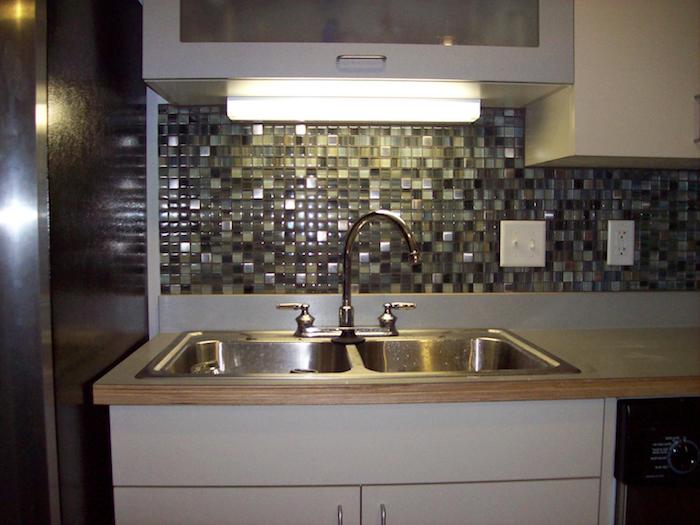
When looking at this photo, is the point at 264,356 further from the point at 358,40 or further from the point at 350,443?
the point at 358,40

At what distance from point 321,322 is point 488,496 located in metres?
0.64

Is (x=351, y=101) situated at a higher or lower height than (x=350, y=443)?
higher

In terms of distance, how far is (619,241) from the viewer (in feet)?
5.24

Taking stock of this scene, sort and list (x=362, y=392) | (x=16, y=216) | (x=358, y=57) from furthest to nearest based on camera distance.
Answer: (x=358, y=57), (x=362, y=392), (x=16, y=216)

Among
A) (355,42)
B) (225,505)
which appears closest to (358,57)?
(355,42)

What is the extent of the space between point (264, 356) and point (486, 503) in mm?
650

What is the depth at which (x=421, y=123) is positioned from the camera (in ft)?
5.02

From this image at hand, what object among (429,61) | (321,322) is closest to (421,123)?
(429,61)

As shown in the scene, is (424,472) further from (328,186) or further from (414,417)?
(328,186)

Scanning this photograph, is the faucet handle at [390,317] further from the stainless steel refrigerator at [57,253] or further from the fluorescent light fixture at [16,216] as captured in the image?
the fluorescent light fixture at [16,216]

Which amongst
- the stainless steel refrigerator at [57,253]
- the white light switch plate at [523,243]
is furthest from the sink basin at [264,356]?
the white light switch plate at [523,243]

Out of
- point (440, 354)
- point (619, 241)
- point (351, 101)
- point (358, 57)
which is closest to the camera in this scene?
point (358, 57)

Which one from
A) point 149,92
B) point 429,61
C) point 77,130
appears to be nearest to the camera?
point 77,130

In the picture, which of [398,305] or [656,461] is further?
[398,305]
